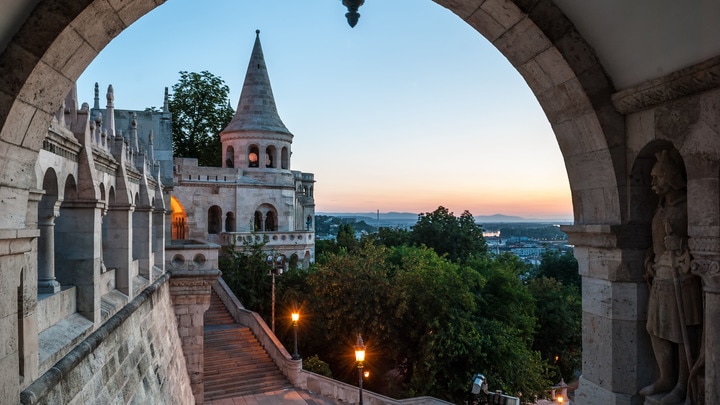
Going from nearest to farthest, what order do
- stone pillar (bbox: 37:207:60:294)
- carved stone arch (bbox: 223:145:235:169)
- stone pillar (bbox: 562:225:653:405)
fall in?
stone pillar (bbox: 562:225:653:405), stone pillar (bbox: 37:207:60:294), carved stone arch (bbox: 223:145:235:169)

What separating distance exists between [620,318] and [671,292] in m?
0.46

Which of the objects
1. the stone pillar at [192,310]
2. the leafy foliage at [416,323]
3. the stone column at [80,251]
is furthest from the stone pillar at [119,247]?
the leafy foliage at [416,323]

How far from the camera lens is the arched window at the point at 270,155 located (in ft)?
102

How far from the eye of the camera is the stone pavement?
1534 cm

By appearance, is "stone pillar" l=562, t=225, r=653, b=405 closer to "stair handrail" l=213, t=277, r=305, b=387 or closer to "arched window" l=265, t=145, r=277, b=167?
"stair handrail" l=213, t=277, r=305, b=387

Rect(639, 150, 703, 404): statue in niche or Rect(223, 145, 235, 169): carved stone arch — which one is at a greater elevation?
Rect(223, 145, 235, 169): carved stone arch

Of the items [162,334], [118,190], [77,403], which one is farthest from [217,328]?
[77,403]

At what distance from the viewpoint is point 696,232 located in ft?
10.1

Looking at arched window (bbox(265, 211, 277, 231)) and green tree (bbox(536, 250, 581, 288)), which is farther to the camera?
green tree (bbox(536, 250, 581, 288))

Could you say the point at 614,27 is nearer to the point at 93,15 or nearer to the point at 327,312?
the point at 93,15

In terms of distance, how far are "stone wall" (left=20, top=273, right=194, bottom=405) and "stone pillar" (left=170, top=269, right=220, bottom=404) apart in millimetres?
444

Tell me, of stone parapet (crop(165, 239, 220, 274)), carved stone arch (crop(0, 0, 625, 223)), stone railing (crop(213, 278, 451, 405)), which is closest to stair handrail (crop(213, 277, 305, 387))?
stone railing (crop(213, 278, 451, 405))

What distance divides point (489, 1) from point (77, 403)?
572 centimetres

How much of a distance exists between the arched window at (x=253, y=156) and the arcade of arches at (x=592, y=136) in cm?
2722
